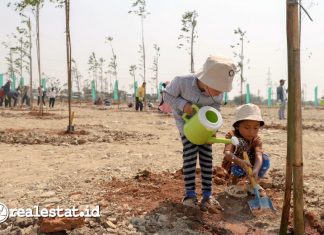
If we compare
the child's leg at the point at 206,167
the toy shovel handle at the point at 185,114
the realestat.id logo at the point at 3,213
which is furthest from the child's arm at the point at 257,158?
the realestat.id logo at the point at 3,213

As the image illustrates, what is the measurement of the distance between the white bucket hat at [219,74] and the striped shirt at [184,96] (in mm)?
226

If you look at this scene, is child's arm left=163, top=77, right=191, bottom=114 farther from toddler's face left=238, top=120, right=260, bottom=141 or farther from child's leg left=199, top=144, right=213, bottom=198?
toddler's face left=238, top=120, right=260, bottom=141

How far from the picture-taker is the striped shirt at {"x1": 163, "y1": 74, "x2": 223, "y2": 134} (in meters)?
3.19

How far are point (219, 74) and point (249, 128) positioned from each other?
0.86 meters

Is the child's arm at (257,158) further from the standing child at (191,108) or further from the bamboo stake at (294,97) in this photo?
the bamboo stake at (294,97)

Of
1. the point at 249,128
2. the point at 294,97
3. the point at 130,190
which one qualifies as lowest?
the point at 130,190

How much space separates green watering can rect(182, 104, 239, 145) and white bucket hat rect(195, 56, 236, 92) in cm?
17

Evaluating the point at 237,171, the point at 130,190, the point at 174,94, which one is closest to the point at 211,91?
the point at 174,94

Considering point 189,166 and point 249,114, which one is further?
point 249,114

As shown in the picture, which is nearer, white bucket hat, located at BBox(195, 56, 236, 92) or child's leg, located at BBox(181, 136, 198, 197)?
white bucket hat, located at BBox(195, 56, 236, 92)

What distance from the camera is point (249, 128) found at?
3.61 metres

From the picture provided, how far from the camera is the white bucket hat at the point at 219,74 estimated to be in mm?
2928

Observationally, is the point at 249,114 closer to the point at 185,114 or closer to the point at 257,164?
the point at 257,164

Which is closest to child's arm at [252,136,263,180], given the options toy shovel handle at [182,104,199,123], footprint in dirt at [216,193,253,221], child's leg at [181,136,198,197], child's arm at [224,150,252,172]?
child's arm at [224,150,252,172]
